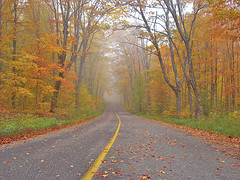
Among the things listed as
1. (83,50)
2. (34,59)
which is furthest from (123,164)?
(83,50)

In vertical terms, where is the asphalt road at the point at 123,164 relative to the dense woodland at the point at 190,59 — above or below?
below

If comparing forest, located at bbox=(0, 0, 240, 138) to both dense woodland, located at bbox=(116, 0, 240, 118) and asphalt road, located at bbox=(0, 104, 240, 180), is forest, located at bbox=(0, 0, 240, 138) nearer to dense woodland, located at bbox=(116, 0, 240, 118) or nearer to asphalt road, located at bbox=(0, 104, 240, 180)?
dense woodland, located at bbox=(116, 0, 240, 118)

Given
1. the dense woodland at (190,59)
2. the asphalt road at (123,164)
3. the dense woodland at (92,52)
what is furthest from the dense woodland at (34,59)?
the asphalt road at (123,164)

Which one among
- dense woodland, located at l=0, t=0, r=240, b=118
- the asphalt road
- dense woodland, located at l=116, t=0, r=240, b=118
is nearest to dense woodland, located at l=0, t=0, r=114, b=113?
dense woodland, located at l=0, t=0, r=240, b=118

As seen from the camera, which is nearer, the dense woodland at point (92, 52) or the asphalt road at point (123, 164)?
the asphalt road at point (123, 164)

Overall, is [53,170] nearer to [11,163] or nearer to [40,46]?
[11,163]

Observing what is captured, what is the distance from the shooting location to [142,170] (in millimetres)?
3086

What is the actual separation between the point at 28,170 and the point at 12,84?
968cm

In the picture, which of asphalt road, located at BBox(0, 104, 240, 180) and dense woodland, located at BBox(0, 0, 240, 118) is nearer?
asphalt road, located at BBox(0, 104, 240, 180)

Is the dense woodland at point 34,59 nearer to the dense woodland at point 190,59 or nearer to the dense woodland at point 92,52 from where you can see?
the dense woodland at point 92,52

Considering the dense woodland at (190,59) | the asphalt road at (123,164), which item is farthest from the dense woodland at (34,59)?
the asphalt road at (123,164)

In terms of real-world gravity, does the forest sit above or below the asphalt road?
above

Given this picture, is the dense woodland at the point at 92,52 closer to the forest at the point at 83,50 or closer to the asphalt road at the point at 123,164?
the forest at the point at 83,50

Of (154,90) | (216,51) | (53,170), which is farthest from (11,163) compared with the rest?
(216,51)
